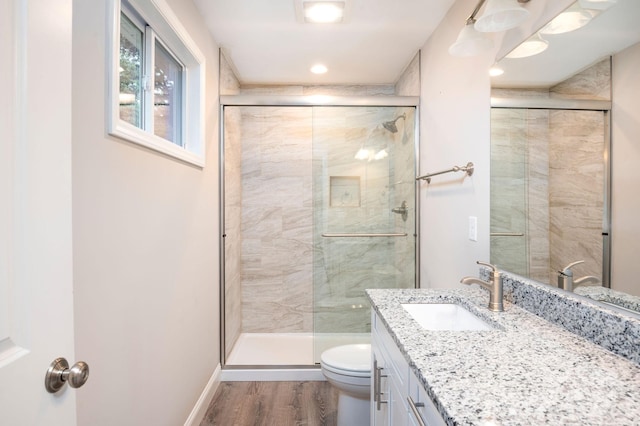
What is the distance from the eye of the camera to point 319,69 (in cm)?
275

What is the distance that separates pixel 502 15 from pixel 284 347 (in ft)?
9.24

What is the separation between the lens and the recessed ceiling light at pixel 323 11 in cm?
185

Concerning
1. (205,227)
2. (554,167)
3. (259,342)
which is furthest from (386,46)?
(259,342)

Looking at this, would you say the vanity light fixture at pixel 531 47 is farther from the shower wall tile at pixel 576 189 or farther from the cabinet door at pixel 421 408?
the cabinet door at pixel 421 408

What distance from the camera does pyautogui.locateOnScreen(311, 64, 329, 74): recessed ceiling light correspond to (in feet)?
8.83

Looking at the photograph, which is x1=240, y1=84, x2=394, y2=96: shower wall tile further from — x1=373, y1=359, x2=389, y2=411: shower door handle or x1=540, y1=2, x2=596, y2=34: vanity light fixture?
x1=373, y1=359, x2=389, y2=411: shower door handle

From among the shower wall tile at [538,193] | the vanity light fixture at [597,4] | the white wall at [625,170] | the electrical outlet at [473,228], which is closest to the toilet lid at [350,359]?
the electrical outlet at [473,228]

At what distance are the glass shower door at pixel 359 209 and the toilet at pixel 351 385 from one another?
719 mm

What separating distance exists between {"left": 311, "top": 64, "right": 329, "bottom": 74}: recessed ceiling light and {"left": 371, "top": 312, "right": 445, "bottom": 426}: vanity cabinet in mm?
2093

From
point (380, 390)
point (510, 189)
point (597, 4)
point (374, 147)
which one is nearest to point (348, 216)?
point (374, 147)

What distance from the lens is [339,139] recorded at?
2.57 m

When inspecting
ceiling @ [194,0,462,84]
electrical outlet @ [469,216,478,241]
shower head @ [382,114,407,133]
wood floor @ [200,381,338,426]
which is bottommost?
wood floor @ [200,381,338,426]

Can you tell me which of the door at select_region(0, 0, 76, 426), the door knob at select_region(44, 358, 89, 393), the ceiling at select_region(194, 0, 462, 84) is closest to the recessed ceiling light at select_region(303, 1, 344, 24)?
the ceiling at select_region(194, 0, 462, 84)

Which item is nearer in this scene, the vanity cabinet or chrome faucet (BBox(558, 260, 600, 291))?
the vanity cabinet
